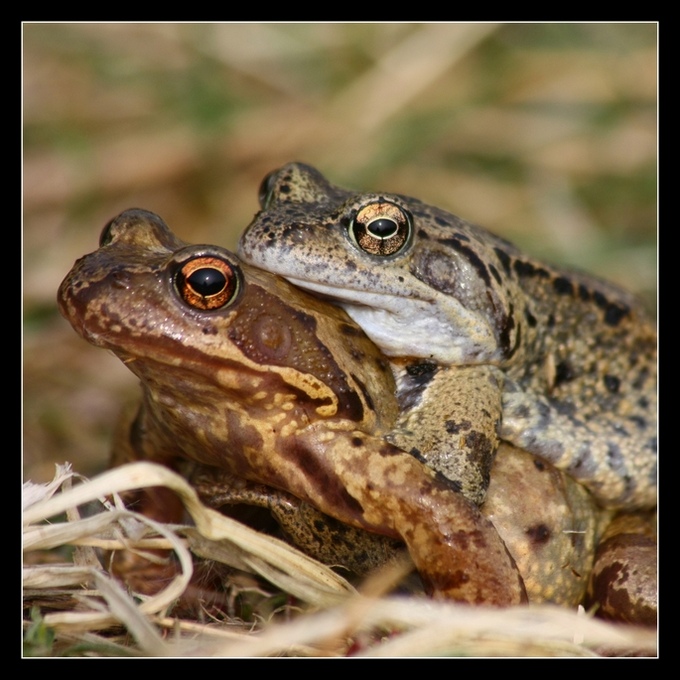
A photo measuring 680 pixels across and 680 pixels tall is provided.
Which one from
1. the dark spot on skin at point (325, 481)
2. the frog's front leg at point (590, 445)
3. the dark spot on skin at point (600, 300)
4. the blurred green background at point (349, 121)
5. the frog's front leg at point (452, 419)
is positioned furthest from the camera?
the blurred green background at point (349, 121)

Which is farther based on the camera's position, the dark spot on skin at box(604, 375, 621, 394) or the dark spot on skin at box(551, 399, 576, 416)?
the dark spot on skin at box(604, 375, 621, 394)

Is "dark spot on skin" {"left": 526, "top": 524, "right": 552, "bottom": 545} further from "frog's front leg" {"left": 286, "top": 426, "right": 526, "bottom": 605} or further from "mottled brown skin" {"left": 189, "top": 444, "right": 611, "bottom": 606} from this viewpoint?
"frog's front leg" {"left": 286, "top": 426, "right": 526, "bottom": 605}

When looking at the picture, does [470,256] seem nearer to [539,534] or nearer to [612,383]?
[612,383]

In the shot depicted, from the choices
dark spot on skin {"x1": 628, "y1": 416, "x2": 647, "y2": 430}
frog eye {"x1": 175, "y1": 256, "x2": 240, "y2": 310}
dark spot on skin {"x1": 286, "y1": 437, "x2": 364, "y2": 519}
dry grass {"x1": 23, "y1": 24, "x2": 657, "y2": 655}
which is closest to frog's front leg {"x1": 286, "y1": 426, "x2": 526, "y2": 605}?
dark spot on skin {"x1": 286, "y1": 437, "x2": 364, "y2": 519}

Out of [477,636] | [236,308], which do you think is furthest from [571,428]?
[236,308]

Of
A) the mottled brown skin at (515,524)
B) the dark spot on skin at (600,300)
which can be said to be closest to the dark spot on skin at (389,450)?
the mottled brown skin at (515,524)

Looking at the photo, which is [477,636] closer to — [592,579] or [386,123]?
[592,579]

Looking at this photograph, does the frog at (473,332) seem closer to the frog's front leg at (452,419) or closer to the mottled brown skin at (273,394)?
the frog's front leg at (452,419)

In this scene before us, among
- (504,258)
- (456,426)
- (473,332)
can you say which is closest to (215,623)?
(456,426)
